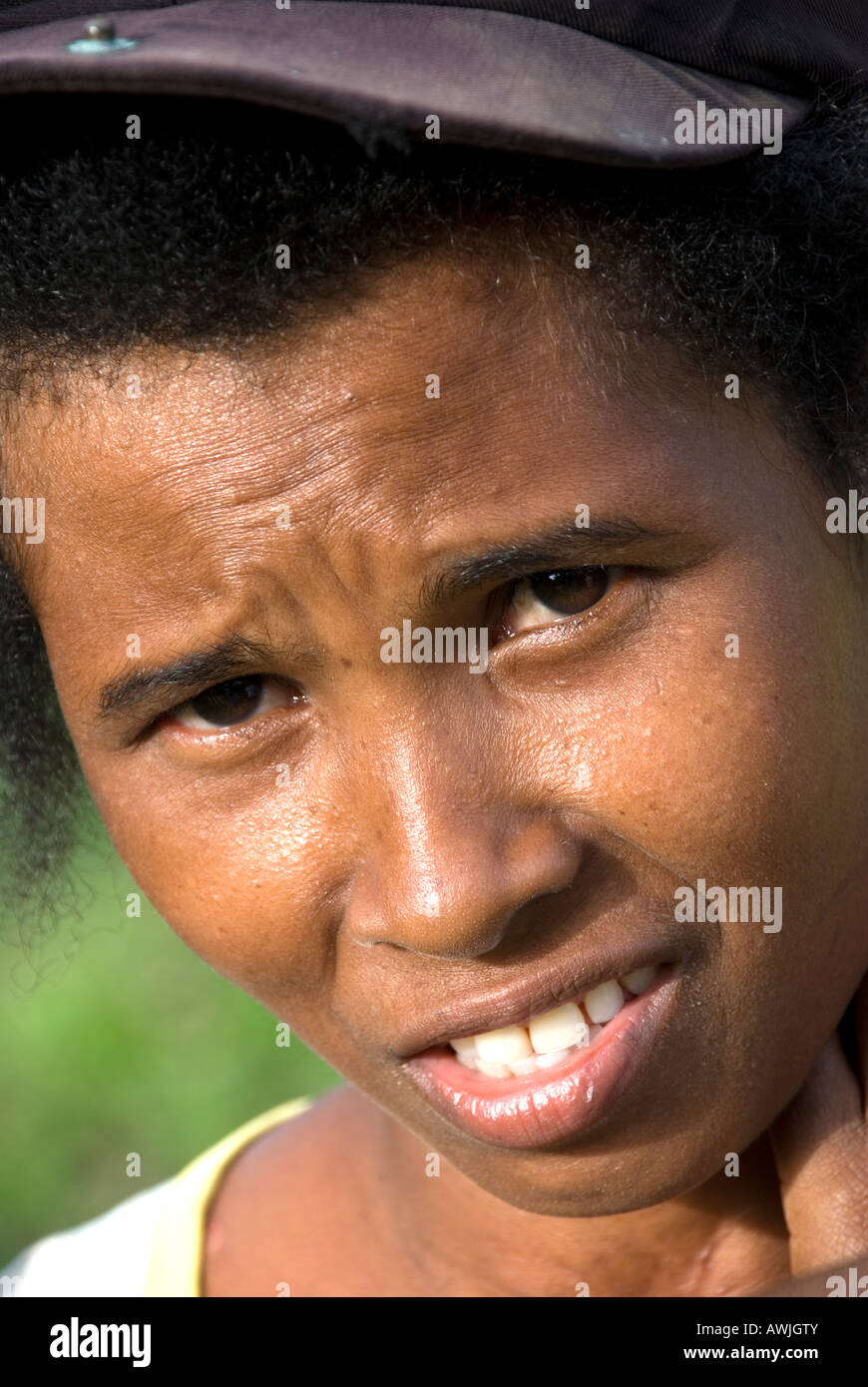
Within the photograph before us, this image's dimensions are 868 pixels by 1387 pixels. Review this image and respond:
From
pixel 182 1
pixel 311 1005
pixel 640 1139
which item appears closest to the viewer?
pixel 182 1

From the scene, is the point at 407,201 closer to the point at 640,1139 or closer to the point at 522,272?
the point at 522,272

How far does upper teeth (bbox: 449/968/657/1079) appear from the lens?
85.6 inches

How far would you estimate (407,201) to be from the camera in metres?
1.93

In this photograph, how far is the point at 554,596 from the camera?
2074mm

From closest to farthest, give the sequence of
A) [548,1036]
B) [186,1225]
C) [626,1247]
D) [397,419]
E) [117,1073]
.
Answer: [397,419], [548,1036], [626,1247], [186,1225], [117,1073]

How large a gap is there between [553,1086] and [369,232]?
114 cm

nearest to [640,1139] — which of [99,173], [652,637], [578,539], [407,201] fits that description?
[652,637]

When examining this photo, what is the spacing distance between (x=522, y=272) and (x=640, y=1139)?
1.16m

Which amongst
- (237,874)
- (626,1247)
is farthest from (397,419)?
(626,1247)

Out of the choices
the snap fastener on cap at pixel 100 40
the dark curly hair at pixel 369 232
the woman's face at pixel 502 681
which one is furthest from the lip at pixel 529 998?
the snap fastener on cap at pixel 100 40

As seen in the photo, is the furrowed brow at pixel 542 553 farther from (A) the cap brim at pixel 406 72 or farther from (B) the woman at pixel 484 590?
(A) the cap brim at pixel 406 72

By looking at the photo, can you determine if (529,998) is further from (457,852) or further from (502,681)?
(502,681)

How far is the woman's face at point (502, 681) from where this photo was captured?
1.96 meters
